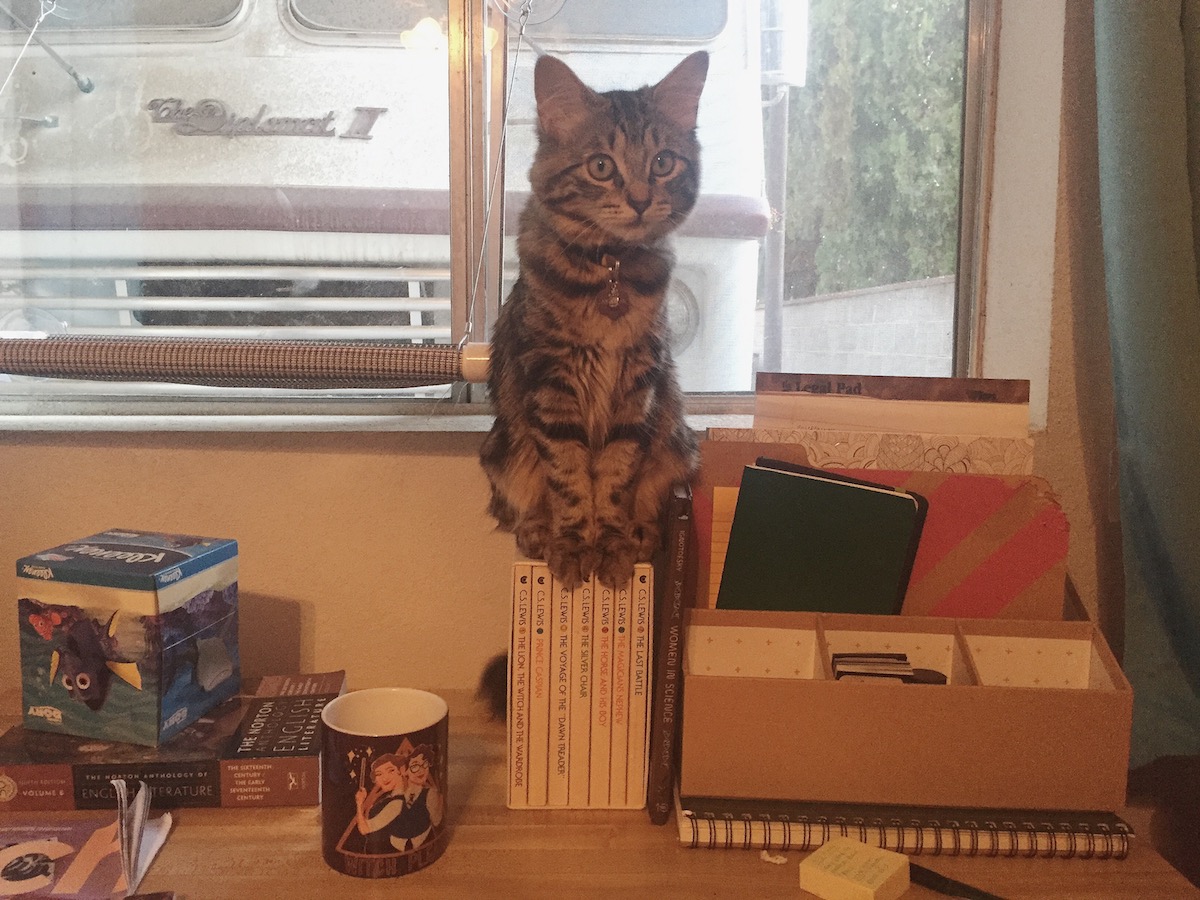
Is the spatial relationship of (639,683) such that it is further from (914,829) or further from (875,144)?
(875,144)

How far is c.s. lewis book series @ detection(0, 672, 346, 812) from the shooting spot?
2.90 ft

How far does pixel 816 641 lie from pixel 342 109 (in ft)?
3.36

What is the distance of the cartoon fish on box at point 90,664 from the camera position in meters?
0.93

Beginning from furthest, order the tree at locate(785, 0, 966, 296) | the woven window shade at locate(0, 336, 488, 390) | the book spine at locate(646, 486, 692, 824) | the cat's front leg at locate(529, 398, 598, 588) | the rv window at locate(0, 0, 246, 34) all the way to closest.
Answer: the tree at locate(785, 0, 966, 296) → the rv window at locate(0, 0, 246, 34) → the woven window shade at locate(0, 336, 488, 390) → the cat's front leg at locate(529, 398, 598, 588) → the book spine at locate(646, 486, 692, 824)

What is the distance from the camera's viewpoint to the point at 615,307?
39.4 inches

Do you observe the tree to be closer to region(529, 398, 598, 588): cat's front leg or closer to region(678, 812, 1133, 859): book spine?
region(529, 398, 598, 588): cat's front leg

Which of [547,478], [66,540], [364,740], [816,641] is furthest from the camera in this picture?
[66,540]

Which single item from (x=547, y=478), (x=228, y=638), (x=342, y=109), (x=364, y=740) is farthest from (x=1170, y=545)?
(x=342, y=109)

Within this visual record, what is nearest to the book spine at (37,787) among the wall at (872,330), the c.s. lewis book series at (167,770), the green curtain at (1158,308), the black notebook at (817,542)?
the c.s. lewis book series at (167,770)

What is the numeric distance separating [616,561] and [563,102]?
21.3 inches

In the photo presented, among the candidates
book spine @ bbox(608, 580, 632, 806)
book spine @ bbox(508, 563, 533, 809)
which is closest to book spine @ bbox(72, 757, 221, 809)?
book spine @ bbox(508, 563, 533, 809)

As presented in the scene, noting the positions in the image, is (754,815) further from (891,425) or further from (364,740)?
(891,425)

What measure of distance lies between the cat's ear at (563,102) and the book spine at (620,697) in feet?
1.77

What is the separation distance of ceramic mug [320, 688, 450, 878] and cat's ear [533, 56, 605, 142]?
681 millimetres
